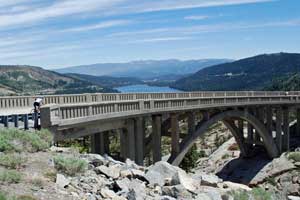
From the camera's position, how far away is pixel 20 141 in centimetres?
1415

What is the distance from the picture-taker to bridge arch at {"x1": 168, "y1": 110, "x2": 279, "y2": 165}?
110ft

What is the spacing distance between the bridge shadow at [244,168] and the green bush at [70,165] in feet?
139

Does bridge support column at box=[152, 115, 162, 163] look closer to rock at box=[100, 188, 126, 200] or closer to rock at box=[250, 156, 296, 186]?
rock at box=[100, 188, 126, 200]

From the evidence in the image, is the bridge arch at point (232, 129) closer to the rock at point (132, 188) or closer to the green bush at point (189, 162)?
the green bush at point (189, 162)

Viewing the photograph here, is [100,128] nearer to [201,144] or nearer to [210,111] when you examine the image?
[210,111]

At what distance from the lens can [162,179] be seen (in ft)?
39.3

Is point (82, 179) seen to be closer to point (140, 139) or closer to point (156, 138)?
point (140, 139)

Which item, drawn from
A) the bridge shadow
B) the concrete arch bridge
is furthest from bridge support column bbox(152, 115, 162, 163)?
the bridge shadow

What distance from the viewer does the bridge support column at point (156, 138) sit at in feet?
92.7

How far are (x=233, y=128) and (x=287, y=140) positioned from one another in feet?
30.2

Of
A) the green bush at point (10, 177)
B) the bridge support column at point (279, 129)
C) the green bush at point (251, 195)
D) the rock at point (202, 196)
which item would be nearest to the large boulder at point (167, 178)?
the rock at point (202, 196)

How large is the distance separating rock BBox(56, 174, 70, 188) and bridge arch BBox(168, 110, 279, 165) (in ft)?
69.3

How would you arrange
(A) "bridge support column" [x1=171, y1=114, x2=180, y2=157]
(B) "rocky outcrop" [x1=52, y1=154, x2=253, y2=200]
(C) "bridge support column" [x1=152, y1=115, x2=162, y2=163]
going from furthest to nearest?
(A) "bridge support column" [x1=171, y1=114, x2=180, y2=157], (C) "bridge support column" [x1=152, y1=115, x2=162, y2=163], (B) "rocky outcrop" [x1=52, y1=154, x2=253, y2=200]

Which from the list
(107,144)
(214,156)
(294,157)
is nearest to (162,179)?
(107,144)
